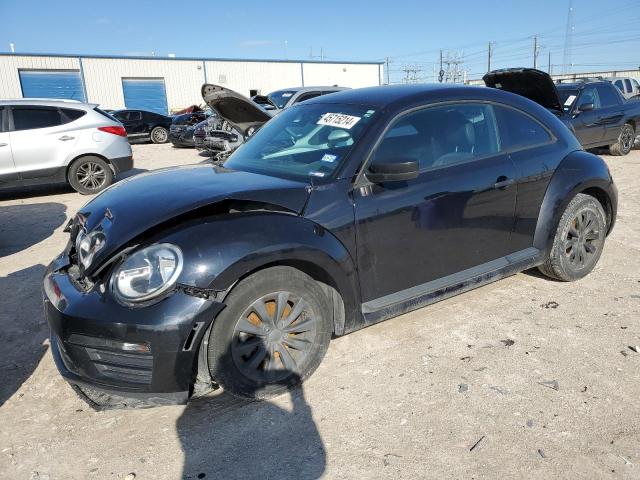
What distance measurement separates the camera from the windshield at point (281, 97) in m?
11.6

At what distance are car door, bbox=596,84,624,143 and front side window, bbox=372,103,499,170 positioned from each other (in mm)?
8185

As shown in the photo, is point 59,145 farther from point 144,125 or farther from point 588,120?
point 144,125

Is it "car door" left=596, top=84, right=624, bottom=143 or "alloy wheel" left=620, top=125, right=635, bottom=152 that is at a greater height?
"car door" left=596, top=84, right=624, bottom=143

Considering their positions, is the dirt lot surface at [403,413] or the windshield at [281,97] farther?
the windshield at [281,97]

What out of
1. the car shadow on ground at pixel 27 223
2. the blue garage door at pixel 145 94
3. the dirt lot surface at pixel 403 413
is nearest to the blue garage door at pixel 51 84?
the blue garage door at pixel 145 94

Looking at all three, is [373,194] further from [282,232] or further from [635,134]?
[635,134]

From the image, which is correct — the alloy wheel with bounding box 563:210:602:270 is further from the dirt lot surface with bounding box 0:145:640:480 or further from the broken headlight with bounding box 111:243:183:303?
the broken headlight with bounding box 111:243:183:303

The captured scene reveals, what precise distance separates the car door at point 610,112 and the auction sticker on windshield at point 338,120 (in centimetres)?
895

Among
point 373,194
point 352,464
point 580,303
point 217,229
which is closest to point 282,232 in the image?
point 217,229

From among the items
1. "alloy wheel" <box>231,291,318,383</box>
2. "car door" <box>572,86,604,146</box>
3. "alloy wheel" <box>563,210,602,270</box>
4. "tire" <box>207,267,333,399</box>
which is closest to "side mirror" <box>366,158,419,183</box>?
"tire" <box>207,267,333,399</box>

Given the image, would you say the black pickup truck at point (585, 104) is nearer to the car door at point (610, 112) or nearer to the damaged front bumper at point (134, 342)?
the car door at point (610, 112)

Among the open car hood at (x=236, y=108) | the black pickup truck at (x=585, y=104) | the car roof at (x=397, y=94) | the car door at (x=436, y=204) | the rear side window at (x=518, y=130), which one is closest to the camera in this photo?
the car door at (x=436, y=204)

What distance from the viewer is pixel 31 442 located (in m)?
2.48

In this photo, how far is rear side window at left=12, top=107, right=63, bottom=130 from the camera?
8.20m
